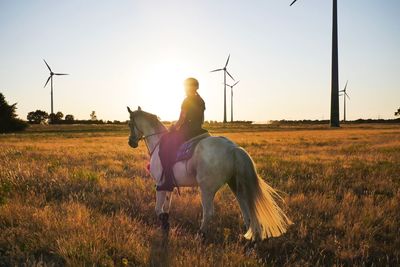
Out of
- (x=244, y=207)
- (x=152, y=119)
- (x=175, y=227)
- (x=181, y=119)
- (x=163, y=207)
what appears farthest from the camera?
(x=152, y=119)

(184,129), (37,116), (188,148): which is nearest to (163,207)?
(188,148)

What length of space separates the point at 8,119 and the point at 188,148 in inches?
2881

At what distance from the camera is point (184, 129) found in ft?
25.0

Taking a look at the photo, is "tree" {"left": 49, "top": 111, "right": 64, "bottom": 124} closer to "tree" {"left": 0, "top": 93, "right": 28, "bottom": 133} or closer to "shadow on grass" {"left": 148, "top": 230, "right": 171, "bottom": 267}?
"tree" {"left": 0, "top": 93, "right": 28, "bottom": 133}

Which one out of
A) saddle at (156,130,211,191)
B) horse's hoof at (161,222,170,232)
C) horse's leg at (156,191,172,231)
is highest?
saddle at (156,130,211,191)

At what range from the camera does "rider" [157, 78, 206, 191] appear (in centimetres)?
758

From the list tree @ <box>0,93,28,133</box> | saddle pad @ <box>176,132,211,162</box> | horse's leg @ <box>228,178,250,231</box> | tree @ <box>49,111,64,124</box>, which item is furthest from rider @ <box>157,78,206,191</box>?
tree @ <box>49,111,64,124</box>

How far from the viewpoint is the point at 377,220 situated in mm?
7973

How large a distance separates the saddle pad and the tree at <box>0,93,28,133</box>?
72.1 meters

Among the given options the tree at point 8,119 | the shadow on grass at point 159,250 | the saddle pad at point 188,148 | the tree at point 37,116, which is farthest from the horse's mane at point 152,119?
the tree at point 37,116

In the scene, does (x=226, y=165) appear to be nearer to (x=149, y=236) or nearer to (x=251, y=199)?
(x=251, y=199)

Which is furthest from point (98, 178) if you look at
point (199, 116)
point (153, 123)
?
point (199, 116)

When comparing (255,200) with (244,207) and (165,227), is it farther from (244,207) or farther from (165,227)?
(165,227)

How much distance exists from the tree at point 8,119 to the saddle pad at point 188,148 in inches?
2837
